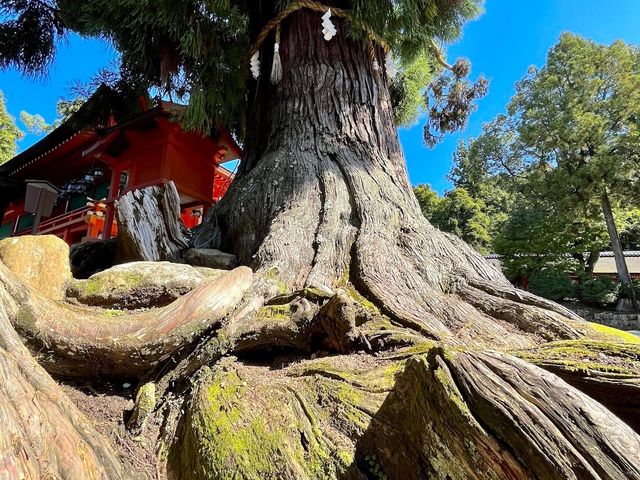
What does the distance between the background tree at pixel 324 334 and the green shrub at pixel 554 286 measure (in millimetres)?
14986

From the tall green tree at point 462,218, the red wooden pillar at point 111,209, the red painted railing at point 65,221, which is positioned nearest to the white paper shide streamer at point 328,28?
the red wooden pillar at point 111,209

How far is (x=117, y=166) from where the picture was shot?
957cm

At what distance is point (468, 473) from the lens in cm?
83

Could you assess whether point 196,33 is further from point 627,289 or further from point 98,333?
point 627,289

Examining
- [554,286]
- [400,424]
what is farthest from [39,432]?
[554,286]

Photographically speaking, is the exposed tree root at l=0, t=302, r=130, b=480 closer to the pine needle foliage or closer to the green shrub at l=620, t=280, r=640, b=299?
the pine needle foliage

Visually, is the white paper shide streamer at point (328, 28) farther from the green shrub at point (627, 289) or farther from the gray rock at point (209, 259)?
the green shrub at point (627, 289)

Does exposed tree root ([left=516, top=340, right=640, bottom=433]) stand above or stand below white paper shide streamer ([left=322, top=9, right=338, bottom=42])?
below

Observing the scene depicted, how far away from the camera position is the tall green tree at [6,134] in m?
19.8

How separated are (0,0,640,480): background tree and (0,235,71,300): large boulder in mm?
486

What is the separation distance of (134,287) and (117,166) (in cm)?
881

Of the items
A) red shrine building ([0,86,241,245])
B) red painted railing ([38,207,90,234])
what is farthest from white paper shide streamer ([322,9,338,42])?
red painted railing ([38,207,90,234])

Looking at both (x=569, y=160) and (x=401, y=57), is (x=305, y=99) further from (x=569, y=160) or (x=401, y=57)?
(x=569, y=160)

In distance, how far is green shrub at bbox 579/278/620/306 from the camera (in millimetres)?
15539
